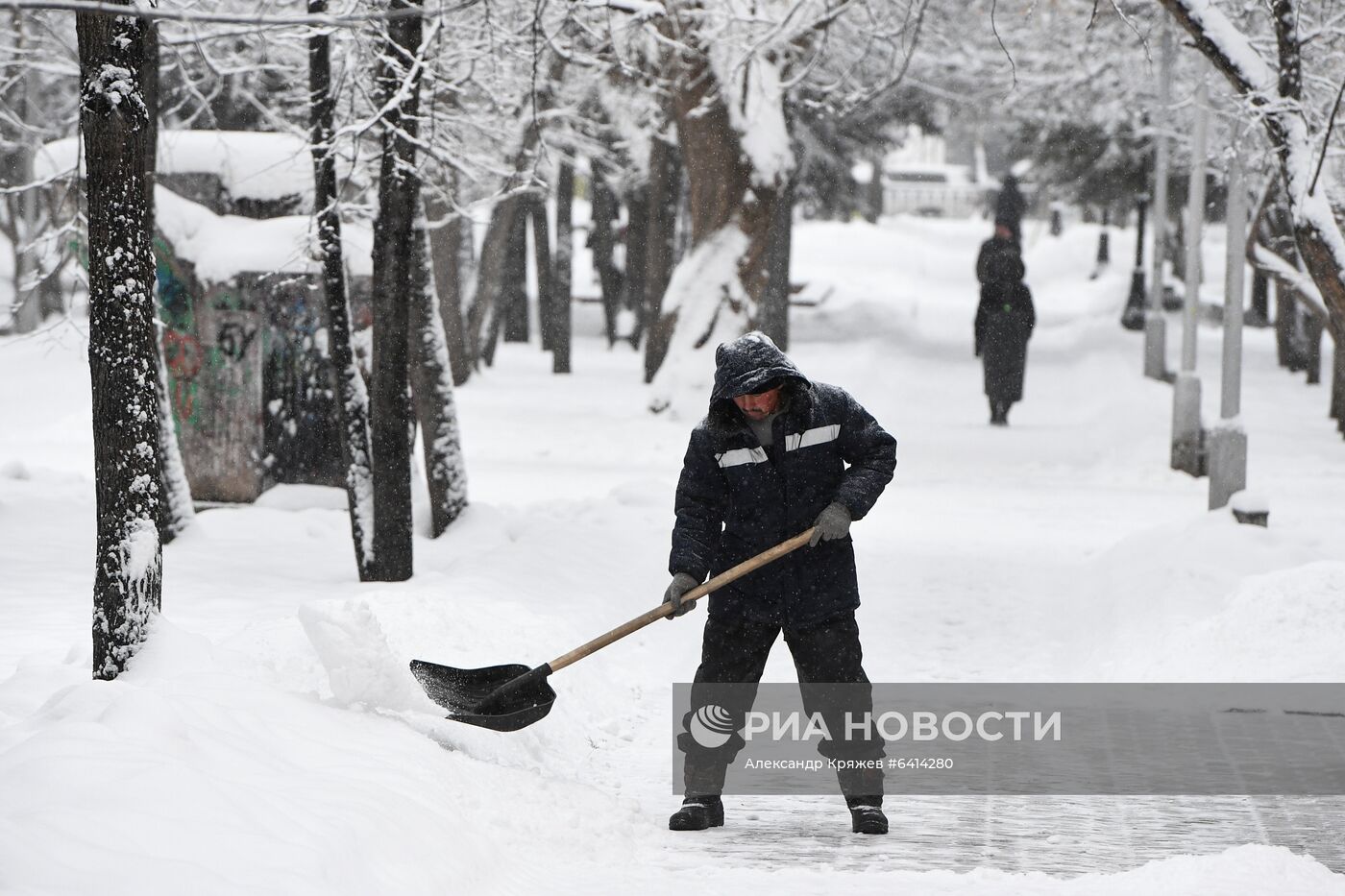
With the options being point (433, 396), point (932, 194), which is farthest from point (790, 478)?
point (932, 194)

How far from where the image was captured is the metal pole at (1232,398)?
1185 centimetres

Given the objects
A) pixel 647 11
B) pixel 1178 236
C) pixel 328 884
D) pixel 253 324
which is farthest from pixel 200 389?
pixel 1178 236

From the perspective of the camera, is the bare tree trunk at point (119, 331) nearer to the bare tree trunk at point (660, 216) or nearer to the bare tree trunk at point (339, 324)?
the bare tree trunk at point (339, 324)

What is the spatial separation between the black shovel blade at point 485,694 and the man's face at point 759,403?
121 centimetres

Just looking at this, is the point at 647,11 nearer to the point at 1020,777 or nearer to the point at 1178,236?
the point at 1020,777

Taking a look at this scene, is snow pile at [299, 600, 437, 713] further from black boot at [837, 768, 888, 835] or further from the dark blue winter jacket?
black boot at [837, 768, 888, 835]

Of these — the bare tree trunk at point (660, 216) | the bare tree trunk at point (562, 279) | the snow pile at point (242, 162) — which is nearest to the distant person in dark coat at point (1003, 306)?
the bare tree trunk at point (660, 216)

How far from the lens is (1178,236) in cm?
3250

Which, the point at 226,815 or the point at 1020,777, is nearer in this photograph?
the point at 226,815

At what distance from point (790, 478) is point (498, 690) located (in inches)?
49.7

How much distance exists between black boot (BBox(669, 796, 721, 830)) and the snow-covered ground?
84mm

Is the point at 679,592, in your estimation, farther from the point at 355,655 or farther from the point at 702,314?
the point at 702,314

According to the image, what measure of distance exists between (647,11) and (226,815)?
6478mm
